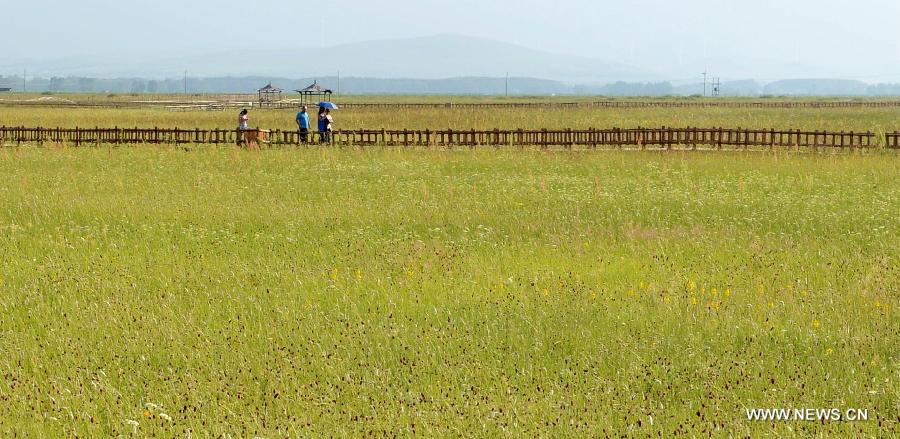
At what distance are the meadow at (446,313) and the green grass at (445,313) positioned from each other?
39mm

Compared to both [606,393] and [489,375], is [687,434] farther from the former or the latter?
[489,375]

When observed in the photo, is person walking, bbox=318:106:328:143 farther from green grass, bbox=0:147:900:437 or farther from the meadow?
green grass, bbox=0:147:900:437

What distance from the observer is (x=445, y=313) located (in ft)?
36.7

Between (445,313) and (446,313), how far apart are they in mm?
19

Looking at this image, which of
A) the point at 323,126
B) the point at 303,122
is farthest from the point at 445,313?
the point at 323,126

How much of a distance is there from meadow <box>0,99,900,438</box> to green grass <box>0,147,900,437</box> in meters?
0.04

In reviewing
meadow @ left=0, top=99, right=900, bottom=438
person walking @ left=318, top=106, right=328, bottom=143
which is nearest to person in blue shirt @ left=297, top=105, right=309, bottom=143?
person walking @ left=318, top=106, right=328, bottom=143

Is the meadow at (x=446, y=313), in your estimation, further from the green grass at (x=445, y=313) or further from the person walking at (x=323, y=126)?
the person walking at (x=323, y=126)

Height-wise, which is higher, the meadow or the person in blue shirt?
the person in blue shirt

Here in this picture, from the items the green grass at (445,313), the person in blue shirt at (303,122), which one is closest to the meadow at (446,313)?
the green grass at (445,313)

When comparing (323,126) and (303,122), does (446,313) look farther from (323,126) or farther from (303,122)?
(323,126)

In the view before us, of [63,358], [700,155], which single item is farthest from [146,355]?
[700,155]

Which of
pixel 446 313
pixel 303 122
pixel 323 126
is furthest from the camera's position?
pixel 323 126

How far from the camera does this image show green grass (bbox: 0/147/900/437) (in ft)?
26.8
